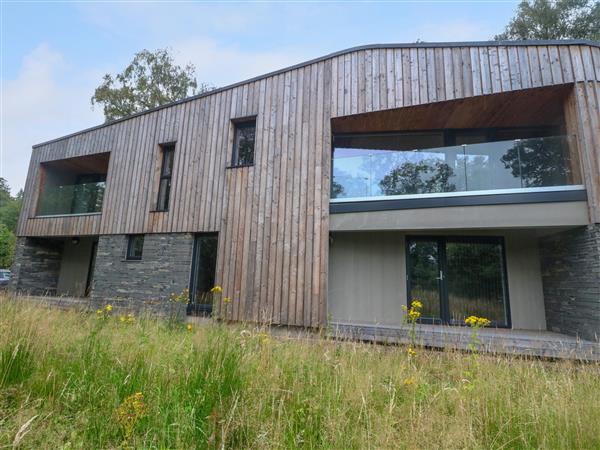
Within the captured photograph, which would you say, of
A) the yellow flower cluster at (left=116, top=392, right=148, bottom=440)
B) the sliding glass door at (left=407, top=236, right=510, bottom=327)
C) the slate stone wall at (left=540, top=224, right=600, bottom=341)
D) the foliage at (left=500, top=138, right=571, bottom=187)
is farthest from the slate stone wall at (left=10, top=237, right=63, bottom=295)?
the slate stone wall at (left=540, top=224, right=600, bottom=341)

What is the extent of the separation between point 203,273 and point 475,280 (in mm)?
6878

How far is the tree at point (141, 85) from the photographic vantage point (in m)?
18.6

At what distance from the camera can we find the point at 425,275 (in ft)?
24.0

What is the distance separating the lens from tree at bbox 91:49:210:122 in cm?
1861

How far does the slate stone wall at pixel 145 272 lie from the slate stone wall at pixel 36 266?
12.5 feet

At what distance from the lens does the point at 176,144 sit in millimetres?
9062

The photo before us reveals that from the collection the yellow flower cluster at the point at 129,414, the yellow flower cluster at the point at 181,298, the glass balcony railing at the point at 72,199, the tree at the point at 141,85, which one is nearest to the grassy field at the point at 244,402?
the yellow flower cluster at the point at 129,414

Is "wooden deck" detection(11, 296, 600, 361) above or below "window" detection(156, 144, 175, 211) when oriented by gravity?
below

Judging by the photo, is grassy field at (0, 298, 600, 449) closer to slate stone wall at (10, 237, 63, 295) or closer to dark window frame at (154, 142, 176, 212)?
dark window frame at (154, 142, 176, 212)

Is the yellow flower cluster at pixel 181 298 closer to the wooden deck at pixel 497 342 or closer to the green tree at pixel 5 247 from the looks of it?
the wooden deck at pixel 497 342

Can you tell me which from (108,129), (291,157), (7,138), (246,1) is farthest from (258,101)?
(7,138)

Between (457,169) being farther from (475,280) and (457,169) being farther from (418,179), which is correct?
(475,280)

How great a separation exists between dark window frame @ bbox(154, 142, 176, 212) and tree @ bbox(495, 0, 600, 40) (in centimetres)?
1771

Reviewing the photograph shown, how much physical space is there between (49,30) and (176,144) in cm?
655
